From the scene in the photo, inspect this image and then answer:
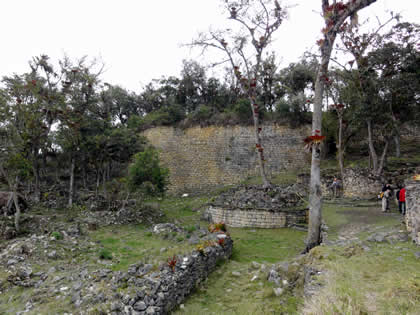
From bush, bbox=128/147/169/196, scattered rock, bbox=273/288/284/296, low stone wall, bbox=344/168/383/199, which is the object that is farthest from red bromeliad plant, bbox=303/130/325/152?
bush, bbox=128/147/169/196

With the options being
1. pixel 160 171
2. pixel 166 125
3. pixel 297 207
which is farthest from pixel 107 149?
pixel 297 207

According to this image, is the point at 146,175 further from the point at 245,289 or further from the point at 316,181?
the point at 245,289

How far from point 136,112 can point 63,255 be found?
85.8ft

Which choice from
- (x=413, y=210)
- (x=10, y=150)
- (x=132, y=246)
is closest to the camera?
(x=413, y=210)

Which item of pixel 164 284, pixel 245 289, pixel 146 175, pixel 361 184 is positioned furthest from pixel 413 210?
pixel 146 175

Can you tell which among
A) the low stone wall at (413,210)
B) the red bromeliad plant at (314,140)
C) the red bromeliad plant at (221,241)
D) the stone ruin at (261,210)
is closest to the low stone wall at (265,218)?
the stone ruin at (261,210)

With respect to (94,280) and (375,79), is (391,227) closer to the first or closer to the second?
(94,280)

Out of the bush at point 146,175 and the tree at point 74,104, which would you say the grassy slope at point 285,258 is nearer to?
the bush at point 146,175

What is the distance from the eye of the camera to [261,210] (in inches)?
458

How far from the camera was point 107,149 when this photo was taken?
16875mm

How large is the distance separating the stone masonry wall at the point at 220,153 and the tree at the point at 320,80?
14.1 metres

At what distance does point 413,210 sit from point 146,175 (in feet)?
38.5

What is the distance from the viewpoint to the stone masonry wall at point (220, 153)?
21.7 meters

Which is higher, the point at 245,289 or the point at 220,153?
the point at 220,153
